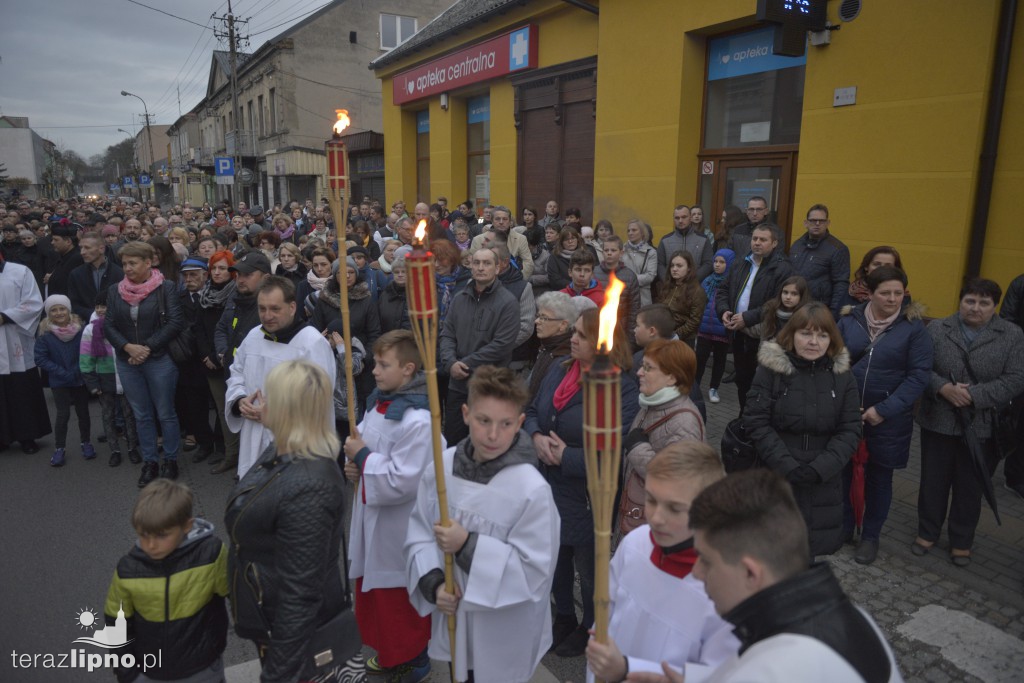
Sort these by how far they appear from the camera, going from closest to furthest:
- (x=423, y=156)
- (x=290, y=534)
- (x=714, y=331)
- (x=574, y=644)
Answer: (x=290, y=534), (x=574, y=644), (x=714, y=331), (x=423, y=156)

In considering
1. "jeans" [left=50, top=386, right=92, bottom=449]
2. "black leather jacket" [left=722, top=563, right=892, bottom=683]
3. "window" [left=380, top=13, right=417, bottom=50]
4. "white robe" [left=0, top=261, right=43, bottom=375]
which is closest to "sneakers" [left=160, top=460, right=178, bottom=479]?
"jeans" [left=50, top=386, right=92, bottom=449]

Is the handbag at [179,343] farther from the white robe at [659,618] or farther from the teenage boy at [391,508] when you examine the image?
the white robe at [659,618]

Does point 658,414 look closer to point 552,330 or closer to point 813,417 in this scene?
point 552,330

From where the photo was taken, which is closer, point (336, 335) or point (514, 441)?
point (514, 441)

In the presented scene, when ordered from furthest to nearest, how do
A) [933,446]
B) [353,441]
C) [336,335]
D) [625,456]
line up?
[336,335], [933,446], [625,456], [353,441]

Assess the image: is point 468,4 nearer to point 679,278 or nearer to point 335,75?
point 679,278

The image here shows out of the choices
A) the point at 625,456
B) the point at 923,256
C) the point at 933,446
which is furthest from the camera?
the point at 923,256

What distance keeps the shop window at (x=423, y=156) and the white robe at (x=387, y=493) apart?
16.9 metres

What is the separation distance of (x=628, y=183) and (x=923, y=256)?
5.03 meters

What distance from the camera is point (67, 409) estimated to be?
656 cm

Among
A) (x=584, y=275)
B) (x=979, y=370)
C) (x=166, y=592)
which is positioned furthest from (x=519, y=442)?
(x=584, y=275)

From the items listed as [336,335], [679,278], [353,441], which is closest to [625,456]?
[353,441]

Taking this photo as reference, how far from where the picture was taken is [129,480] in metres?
6.06

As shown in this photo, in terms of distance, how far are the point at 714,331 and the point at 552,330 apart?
3.99 m
